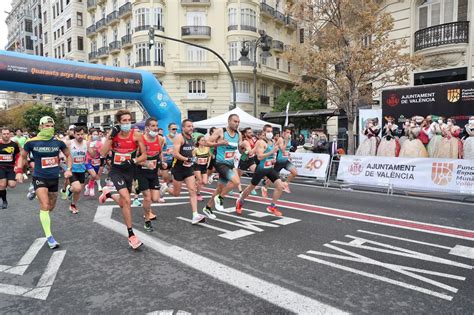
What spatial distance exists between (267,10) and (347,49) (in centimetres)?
2495

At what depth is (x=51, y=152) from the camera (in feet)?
18.5

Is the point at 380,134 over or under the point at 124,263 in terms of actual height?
over

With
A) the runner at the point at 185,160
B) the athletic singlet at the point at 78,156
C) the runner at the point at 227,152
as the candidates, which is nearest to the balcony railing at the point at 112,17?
the athletic singlet at the point at 78,156

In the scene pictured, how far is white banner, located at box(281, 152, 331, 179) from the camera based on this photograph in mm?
12203

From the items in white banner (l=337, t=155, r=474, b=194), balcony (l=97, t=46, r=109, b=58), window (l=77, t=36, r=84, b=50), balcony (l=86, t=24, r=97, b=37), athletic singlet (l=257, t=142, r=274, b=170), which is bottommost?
white banner (l=337, t=155, r=474, b=194)

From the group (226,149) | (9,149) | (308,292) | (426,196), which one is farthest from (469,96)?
(9,149)

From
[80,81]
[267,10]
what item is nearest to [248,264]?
[80,81]

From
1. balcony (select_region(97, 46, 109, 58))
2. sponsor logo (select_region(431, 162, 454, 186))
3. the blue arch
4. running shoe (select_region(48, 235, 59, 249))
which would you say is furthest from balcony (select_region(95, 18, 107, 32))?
running shoe (select_region(48, 235, 59, 249))

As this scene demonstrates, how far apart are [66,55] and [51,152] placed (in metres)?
48.6

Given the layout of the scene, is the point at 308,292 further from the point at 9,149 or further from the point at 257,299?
the point at 9,149

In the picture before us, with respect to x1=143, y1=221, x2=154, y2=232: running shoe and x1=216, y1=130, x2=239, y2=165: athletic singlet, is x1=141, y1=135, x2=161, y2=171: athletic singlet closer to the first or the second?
x1=143, y1=221, x2=154, y2=232: running shoe

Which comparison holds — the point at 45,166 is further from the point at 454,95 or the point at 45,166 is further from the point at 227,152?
the point at 454,95

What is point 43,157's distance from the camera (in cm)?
556

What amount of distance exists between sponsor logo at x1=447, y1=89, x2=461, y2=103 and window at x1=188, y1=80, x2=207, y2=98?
2511cm
